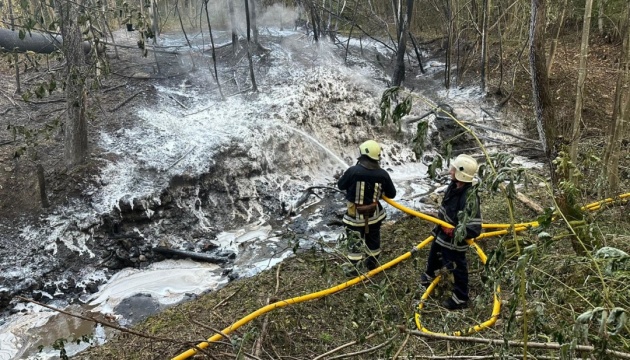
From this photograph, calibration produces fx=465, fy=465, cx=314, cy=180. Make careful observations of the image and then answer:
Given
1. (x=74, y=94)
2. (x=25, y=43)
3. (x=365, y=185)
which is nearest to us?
(x=365, y=185)

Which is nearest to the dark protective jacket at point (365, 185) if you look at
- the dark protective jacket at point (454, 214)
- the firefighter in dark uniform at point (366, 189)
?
the firefighter in dark uniform at point (366, 189)

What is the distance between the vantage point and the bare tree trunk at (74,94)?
20.9 feet

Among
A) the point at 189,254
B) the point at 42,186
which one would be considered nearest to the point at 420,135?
the point at 189,254

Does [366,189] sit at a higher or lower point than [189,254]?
higher

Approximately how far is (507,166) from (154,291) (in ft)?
16.6

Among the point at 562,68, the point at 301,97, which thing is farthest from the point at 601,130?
the point at 301,97

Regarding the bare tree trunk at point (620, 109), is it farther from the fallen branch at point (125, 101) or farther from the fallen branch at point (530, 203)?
the fallen branch at point (125, 101)

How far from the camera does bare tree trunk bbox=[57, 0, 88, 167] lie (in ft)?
20.9

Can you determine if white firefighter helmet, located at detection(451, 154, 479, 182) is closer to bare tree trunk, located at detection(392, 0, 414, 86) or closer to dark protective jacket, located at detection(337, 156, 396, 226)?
dark protective jacket, located at detection(337, 156, 396, 226)

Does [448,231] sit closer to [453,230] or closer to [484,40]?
[453,230]

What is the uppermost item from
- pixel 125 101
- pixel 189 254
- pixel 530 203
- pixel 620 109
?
pixel 620 109

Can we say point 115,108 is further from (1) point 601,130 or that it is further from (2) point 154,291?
(1) point 601,130

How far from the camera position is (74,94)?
6824mm

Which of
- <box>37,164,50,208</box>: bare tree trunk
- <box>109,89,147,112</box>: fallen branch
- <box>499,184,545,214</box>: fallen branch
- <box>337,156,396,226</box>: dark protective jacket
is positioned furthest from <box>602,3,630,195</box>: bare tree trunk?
<box>109,89,147,112</box>: fallen branch
